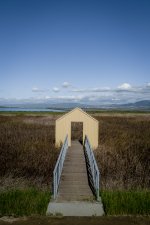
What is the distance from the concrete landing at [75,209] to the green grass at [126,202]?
0.32 meters

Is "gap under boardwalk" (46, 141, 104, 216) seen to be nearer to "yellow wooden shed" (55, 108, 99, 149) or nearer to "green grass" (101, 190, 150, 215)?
"green grass" (101, 190, 150, 215)

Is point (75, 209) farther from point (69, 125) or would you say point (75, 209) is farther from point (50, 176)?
point (69, 125)

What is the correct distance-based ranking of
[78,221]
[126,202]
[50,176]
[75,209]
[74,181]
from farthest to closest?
[50,176] → [74,181] → [126,202] → [75,209] → [78,221]

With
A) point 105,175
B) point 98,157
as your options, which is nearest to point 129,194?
point 105,175

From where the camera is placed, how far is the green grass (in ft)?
33.1

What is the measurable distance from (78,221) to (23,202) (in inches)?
87.1

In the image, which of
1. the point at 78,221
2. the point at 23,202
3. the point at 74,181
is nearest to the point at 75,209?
the point at 78,221

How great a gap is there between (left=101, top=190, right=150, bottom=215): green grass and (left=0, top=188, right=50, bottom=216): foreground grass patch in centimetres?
218

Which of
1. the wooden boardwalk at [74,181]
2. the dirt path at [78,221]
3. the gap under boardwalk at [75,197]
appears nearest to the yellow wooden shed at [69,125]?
the wooden boardwalk at [74,181]

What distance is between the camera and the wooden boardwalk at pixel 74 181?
1139cm

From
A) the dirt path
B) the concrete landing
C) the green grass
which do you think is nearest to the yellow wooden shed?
the green grass

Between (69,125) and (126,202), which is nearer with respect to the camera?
(126,202)

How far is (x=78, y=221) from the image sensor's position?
9.45 m

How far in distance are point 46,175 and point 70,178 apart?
69.5 inches
